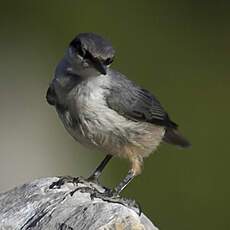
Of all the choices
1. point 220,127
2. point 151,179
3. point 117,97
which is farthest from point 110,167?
point 117,97

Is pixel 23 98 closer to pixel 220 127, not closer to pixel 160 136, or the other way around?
pixel 220 127

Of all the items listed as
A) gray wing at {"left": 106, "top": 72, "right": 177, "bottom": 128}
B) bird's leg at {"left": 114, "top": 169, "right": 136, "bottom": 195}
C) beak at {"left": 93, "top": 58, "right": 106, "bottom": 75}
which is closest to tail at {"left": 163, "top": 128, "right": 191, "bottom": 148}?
gray wing at {"left": 106, "top": 72, "right": 177, "bottom": 128}

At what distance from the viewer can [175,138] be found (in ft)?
24.0

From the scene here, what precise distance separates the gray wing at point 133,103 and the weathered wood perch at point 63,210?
690 millimetres

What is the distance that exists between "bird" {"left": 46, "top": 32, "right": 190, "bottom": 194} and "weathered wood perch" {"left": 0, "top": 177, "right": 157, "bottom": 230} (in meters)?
0.42

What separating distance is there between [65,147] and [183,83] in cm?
128

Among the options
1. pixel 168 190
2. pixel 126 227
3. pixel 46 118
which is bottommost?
pixel 168 190

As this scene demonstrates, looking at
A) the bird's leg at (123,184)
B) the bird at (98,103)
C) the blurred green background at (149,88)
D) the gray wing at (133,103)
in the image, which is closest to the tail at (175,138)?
the gray wing at (133,103)

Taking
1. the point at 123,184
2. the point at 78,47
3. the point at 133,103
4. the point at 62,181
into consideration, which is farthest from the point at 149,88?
the point at 62,181

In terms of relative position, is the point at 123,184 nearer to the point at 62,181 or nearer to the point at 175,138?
the point at 62,181

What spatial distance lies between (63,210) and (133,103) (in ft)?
4.87

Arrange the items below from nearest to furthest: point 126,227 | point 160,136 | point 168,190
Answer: point 126,227, point 160,136, point 168,190

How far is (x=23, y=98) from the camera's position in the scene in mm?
10539

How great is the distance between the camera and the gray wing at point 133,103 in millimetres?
6488
